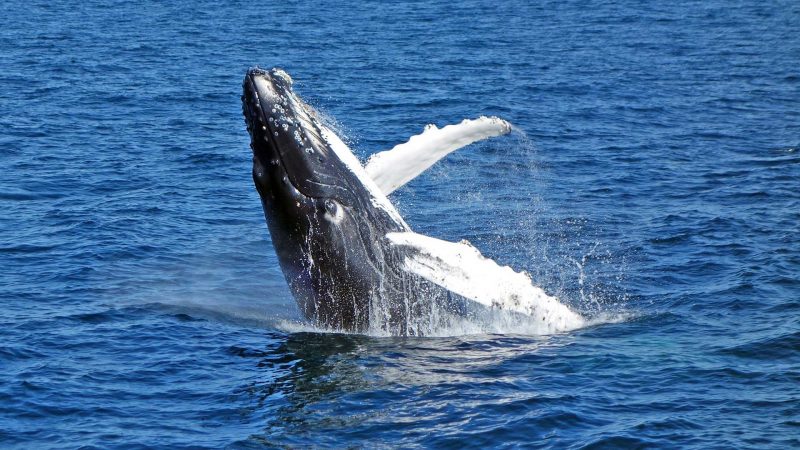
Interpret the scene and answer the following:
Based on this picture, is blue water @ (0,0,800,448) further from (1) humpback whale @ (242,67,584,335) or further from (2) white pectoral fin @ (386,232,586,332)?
(2) white pectoral fin @ (386,232,586,332)

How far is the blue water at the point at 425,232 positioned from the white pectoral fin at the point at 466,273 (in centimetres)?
114

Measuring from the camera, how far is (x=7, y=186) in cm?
3119

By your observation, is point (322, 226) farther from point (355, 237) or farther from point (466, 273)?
point (466, 273)

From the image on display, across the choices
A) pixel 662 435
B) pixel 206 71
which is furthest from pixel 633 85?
pixel 662 435

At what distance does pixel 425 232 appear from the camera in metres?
27.4

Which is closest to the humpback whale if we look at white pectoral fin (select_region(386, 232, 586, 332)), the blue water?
white pectoral fin (select_region(386, 232, 586, 332))

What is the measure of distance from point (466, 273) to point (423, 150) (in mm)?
3400

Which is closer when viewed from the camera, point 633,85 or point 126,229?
point 126,229

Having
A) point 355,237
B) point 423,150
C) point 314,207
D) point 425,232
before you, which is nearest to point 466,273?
point 355,237

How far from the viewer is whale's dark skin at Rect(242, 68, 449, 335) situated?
18.4 meters

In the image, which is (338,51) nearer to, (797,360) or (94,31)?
(94,31)

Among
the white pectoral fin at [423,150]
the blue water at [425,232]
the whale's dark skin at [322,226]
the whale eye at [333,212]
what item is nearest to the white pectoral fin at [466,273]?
the whale's dark skin at [322,226]

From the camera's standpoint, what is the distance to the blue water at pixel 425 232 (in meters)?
17.0

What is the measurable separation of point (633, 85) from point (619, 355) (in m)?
28.4
